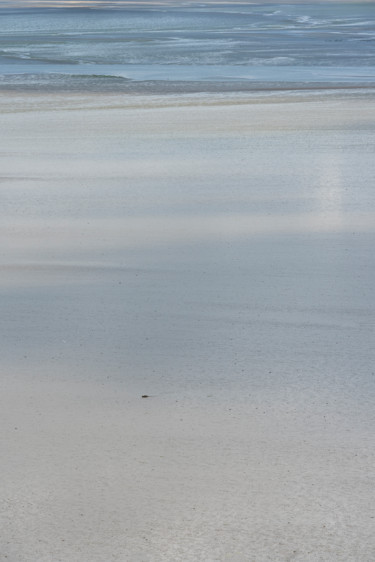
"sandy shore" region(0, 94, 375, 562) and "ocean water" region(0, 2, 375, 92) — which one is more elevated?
"sandy shore" region(0, 94, 375, 562)

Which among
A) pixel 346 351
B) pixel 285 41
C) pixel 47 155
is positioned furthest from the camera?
pixel 285 41

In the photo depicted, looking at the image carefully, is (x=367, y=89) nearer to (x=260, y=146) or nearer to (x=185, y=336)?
(x=260, y=146)

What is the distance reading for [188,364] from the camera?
4.84m

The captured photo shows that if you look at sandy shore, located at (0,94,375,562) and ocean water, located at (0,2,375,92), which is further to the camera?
ocean water, located at (0,2,375,92)

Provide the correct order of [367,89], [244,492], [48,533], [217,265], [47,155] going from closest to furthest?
[48,533], [244,492], [217,265], [47,155], [367,89]

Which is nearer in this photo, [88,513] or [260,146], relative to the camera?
[88,513]

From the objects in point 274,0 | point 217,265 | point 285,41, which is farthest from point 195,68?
point 274,0

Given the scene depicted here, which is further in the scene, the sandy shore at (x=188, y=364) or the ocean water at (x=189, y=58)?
the ocean water at (x=189, y=58)

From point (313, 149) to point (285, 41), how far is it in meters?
25.6

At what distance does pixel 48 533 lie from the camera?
3334 millimetres

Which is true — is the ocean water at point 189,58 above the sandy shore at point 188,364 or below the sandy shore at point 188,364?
below

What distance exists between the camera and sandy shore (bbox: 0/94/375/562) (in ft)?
11.1

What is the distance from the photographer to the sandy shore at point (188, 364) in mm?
3395

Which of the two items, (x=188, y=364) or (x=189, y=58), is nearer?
(x=188, y=364)
